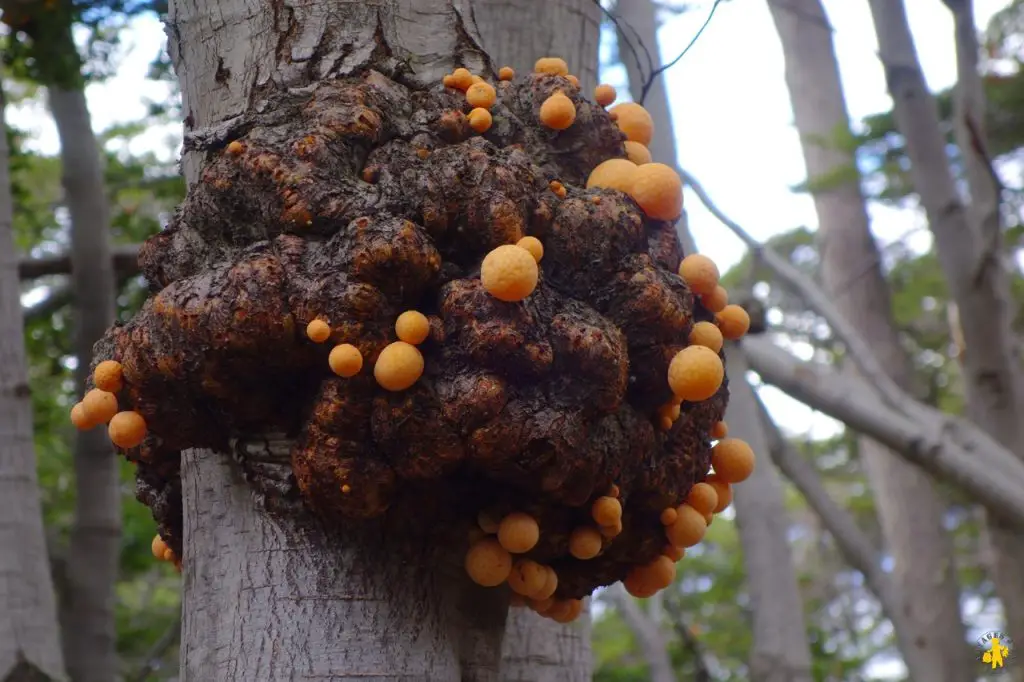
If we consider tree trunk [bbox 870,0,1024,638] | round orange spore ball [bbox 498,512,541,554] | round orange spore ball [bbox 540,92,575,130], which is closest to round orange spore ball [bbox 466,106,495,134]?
round orange spore ball [bbox 540,92,575,130]

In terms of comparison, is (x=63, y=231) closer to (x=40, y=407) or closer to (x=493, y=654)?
(x=40, y=407)

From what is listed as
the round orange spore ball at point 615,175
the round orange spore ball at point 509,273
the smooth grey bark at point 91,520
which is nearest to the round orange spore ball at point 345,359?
the round orange spore ball at point 509,273

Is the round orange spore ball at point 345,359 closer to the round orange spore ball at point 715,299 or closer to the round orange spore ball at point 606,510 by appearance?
the round orange spore ball at point 606,510

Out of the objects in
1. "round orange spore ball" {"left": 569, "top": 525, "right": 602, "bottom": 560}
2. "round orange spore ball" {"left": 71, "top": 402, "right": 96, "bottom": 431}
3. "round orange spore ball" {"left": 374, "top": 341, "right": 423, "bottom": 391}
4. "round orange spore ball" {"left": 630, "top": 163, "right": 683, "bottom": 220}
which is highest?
"round orange spore ball" {"left": 630, "top": 163, "right": 683, "bottom": 220}

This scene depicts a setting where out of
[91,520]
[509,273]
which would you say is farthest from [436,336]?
[91,520]

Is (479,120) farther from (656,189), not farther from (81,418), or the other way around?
(81,418)

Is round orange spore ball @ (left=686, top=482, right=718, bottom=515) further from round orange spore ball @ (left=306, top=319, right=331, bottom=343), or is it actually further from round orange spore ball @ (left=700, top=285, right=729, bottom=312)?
round orange spore ball @ (left=306, top=319, right=331, bottom=343)
